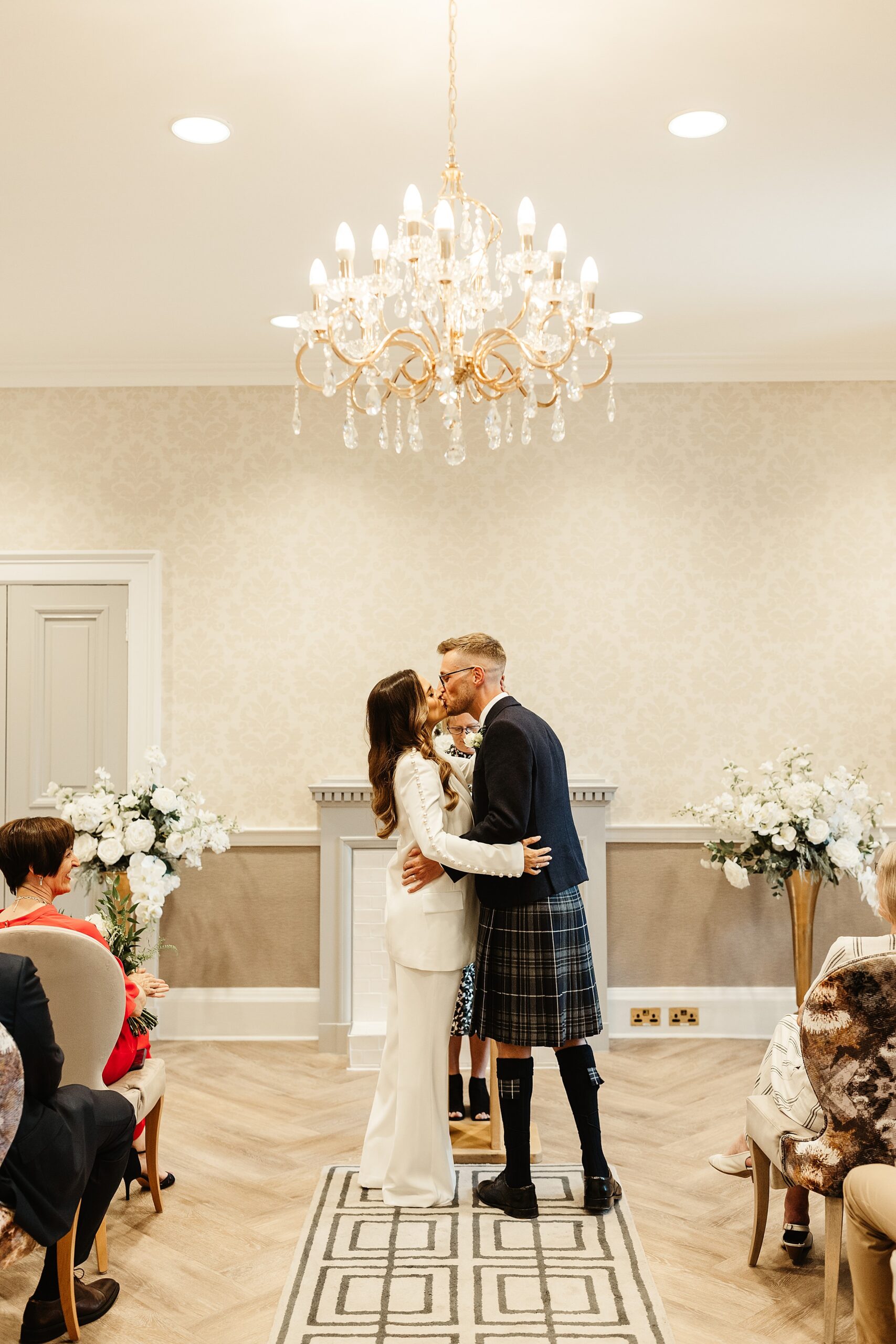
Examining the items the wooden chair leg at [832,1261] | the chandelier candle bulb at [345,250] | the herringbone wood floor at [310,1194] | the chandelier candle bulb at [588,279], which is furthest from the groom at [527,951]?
the chandelier candle bulb at [345,250]

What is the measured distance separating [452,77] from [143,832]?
9.84ft

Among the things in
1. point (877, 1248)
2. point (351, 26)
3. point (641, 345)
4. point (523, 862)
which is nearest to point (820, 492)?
point (641, 345)

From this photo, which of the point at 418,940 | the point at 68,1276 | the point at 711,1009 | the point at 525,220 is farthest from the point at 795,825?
the point at 68,1276

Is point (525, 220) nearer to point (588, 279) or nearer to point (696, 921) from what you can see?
point (588, 279)

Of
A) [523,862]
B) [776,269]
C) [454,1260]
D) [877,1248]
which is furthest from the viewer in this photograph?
[776,269]

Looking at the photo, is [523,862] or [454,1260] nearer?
[454,1260]

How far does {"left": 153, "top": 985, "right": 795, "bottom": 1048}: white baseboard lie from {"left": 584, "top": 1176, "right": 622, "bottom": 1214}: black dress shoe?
71.8 inches

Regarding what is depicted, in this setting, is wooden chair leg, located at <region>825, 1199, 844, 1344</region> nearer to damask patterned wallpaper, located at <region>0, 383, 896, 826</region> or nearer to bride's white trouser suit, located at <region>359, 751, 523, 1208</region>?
bride's white trouser suit, located at <region>359, 751, 523, 1208</region>

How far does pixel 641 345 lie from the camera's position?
4883 mm

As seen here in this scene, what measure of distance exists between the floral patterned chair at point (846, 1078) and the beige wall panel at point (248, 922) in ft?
9.77

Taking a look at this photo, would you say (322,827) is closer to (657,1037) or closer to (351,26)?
(657,1037)

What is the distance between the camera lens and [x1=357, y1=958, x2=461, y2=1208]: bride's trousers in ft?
10.1

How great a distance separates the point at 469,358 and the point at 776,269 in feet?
6.16

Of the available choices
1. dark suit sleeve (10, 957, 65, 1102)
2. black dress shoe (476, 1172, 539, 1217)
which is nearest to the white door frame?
black dress shoe (476, 1172, 539, 1217)
